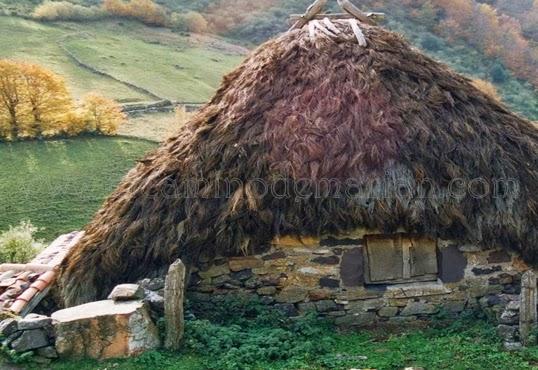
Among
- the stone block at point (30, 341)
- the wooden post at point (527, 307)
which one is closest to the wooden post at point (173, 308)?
the stone block at point (30, 341)

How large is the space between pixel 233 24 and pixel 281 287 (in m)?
29.7

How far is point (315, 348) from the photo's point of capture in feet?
22.2

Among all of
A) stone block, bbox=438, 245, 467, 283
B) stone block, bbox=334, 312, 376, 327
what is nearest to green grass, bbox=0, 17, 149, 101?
stone block, bbox=334, 312, 376, 327

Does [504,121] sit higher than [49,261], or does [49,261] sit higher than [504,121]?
→ [504,121]

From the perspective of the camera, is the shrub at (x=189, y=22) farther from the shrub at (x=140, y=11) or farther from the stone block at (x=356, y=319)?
the stone block at (x=356, y=319)

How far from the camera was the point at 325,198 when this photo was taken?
729cm

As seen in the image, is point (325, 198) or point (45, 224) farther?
point (45, 224)

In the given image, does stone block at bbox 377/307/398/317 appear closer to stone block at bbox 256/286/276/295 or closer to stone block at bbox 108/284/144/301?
stone block at bbox 256/286/276/295

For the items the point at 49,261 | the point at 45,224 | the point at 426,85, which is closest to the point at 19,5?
the point at 45,224

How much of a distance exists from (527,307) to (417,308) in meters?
1.42

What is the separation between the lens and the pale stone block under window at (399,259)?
7.75 meters

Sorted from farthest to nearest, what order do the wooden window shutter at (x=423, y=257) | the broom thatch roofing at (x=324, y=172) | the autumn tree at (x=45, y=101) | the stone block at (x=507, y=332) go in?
the autumn tree at (x=45, y=101), the wooden window shutter at (x=423, y=257), the broom thatch roofing at (x=324, y=172), the stone block at (x=507, y=332)

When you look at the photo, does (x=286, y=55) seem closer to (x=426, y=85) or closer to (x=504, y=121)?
(x=426, y=85)

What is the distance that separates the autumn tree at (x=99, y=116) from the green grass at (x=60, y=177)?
0.37 m
